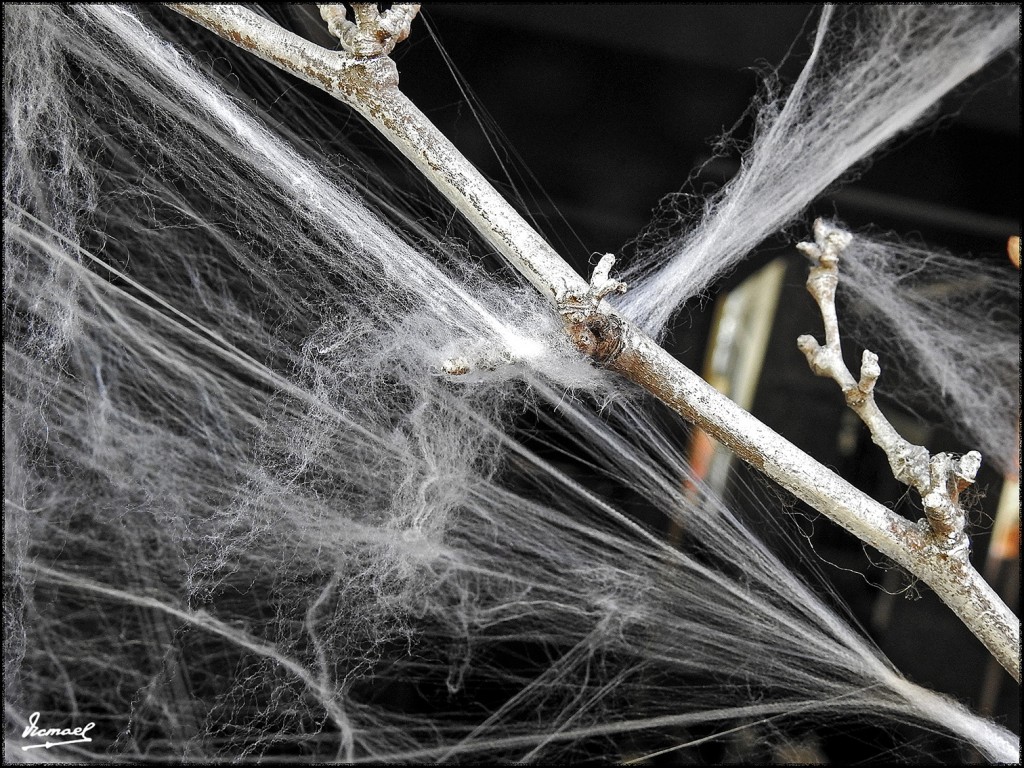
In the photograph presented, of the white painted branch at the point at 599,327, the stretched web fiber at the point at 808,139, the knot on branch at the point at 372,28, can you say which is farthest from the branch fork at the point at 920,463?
the knot on branch at the point at 372,28

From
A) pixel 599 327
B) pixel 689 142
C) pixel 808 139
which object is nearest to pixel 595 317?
A: pixel 599 327

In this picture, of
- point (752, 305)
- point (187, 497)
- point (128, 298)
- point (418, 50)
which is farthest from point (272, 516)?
point (752, 305)

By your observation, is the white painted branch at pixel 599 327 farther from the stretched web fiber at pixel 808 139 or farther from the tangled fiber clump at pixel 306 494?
the stretched web fiber at pixel 808 139

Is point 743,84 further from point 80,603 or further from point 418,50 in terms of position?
point 80,603

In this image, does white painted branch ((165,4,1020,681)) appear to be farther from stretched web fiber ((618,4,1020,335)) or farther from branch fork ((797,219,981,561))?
stretched web fiber ((618,4,1020,335))

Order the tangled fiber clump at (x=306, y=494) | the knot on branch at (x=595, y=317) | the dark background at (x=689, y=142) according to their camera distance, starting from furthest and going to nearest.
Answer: the dark background at (x=689, y=142), the tangled fiber clump at (x=306, y=494), the knot on branch at (x=595, y=317)

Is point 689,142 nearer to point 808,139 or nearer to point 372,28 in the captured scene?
point 808,139
